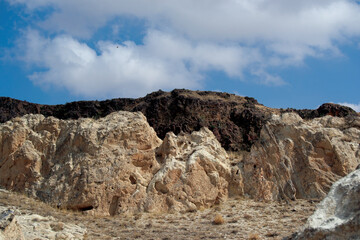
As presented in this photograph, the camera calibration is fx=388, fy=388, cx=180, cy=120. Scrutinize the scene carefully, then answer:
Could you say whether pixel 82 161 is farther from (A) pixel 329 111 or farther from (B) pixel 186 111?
(A) pixel 329 111

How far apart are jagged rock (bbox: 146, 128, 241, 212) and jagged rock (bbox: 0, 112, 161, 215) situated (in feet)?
2.40

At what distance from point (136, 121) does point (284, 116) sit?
325 inches

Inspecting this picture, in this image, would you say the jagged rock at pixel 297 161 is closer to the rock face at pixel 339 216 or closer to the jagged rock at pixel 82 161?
the jagged rock at pixel 82 161

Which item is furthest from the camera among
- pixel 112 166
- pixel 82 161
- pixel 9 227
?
pixel 82 161

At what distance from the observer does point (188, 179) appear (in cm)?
1864

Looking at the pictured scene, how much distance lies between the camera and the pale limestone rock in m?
18.1

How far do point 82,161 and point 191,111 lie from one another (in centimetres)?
1780

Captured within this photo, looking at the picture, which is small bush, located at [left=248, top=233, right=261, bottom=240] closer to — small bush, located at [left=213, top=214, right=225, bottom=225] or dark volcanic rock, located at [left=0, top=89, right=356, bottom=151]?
small bush, located at [left=213, top=214, right=225, bottom=225]

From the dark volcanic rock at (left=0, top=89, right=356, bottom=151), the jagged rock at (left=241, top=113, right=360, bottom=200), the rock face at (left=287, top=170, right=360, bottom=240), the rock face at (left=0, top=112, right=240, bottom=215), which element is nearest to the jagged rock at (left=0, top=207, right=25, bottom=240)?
the rock face at (left=0, top=112, right=240, bottom=215)

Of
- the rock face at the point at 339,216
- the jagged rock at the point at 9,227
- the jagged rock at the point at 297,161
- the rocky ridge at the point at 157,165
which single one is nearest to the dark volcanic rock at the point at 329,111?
the rocky ridge at the point at 157,165

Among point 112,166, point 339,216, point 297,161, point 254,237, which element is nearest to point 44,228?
point 112,166

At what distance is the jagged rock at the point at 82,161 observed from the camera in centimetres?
1823

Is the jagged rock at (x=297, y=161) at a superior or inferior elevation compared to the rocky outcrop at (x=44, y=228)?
superior

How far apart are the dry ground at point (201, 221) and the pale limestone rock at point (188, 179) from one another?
2.08 ft
